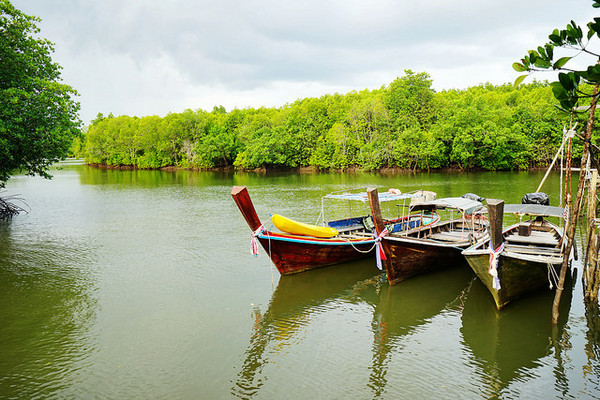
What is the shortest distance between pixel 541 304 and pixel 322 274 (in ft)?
20.9

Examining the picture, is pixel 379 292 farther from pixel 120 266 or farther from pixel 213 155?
pixel 213 155

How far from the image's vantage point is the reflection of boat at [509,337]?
7461 millimetres

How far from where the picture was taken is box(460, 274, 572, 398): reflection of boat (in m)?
7.46

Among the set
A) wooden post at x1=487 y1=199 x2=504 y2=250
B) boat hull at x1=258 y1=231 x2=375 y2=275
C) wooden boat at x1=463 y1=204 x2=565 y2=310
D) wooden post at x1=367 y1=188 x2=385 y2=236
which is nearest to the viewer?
wooden post at x1=487 y1=199 x2=504 y2=250

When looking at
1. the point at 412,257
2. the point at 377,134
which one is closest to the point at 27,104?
the point at 412,257

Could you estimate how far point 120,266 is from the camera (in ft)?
49.5

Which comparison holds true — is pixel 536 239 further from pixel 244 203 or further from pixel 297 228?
pixel 244 203

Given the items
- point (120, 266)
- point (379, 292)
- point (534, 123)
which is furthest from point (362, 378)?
point (534, 123)

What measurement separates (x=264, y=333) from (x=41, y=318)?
6099 mm

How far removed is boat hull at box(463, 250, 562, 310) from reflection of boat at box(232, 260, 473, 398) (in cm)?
138

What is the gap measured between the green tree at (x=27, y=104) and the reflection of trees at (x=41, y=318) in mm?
5586

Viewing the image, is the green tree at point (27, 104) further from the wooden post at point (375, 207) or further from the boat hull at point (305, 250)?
the wooden post at point (375, 207)

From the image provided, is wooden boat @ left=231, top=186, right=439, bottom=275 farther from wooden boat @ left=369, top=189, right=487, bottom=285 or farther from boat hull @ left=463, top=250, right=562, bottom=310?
boat hull @ left=463, top=250, right=562, bottom=310

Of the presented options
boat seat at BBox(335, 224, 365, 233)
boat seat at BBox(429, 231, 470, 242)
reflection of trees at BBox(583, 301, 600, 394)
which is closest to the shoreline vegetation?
boat seat at BBox(429, 231, 470, 242)
